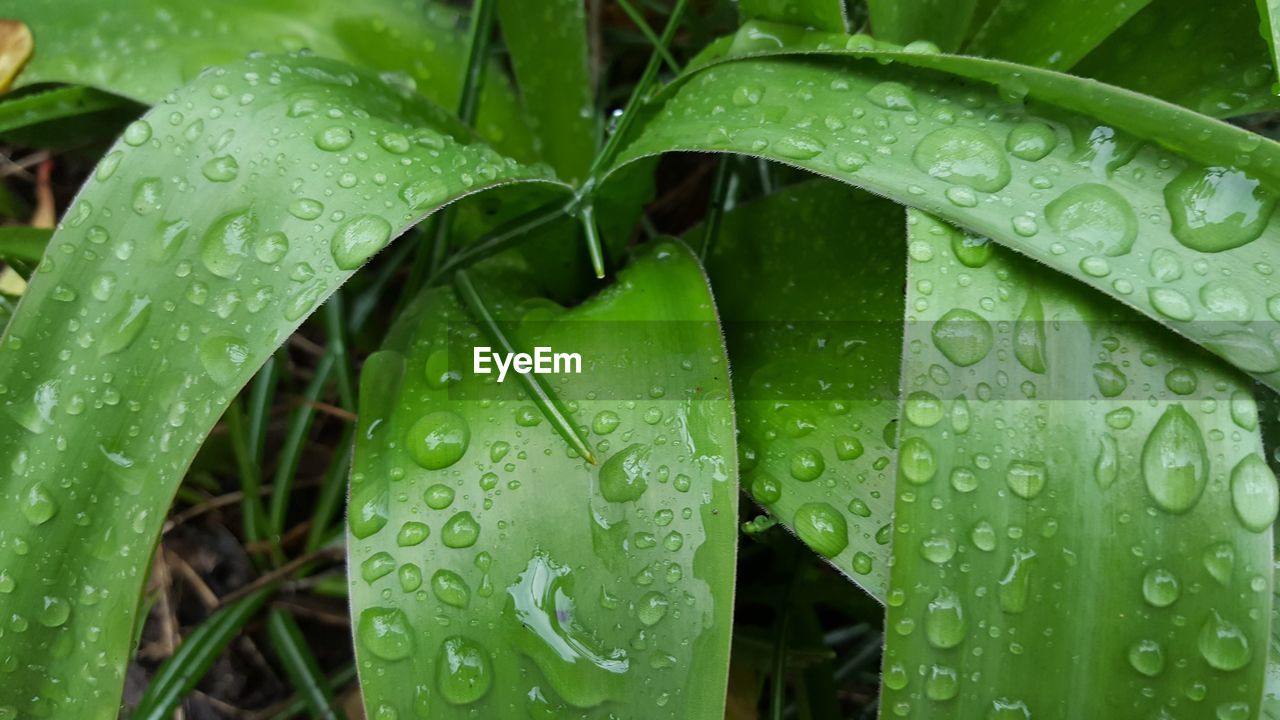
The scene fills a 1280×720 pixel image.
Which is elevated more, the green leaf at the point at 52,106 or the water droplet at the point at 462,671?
the green leaf at the point at 52,106

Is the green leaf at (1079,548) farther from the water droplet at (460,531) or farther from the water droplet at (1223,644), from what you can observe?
the water droplet at (460,531)

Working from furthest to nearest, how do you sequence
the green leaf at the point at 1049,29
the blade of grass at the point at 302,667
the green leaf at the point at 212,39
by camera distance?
the blade of grass at the point at 302,667 → the green leaf at the point at 212,39 → the green leaf at the point at 1049,29

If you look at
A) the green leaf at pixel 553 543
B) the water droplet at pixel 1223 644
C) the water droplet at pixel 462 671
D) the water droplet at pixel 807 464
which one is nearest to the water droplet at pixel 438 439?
the green leaf at pixel 553 543

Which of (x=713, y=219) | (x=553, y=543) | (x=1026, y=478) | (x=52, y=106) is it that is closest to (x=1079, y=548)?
(x=1026, y=478)

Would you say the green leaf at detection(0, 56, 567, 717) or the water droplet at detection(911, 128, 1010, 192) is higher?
the water droplet at detection(911, 128, 1010, 192)

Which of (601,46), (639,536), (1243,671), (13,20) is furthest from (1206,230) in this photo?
(13,20)

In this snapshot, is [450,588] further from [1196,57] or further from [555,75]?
[1196,57]

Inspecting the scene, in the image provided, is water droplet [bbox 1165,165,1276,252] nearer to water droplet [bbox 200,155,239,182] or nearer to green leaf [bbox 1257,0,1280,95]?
green leaf [bbox 1257,0,1280,95]

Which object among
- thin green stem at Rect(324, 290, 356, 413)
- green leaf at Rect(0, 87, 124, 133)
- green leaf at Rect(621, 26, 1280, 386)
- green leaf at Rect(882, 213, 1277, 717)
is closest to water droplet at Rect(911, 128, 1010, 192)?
green leaf at Rect(621, 26, 1280, 386)
